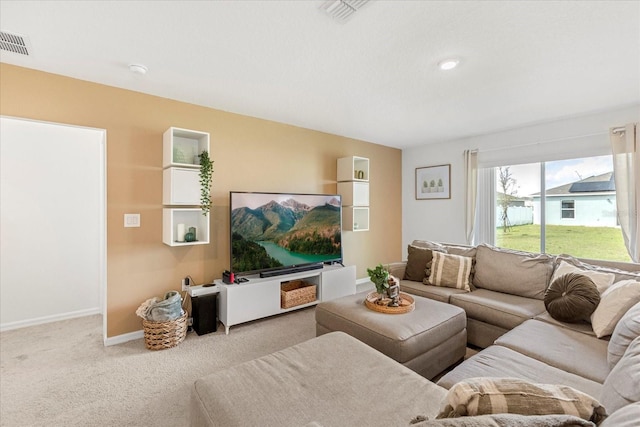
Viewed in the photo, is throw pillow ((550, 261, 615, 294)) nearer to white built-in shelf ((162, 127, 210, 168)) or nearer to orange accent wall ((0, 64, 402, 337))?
orange accent wall ((0, 64, 402, 337))

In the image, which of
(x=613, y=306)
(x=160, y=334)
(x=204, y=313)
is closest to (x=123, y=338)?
(x=160, y=334)

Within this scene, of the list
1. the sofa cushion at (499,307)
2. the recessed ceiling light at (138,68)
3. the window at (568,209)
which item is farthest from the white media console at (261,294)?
the window at (568,209)

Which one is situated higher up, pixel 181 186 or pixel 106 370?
pixel 181 186

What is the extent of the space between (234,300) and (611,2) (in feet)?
11.5

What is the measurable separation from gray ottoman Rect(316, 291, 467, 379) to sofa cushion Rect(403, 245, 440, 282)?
710 millimetres

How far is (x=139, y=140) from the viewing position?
9.15 feet

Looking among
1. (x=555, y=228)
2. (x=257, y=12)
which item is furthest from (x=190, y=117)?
(x=555, y=228)

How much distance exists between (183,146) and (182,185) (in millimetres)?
513

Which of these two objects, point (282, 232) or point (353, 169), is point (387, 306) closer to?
point (282, 232)

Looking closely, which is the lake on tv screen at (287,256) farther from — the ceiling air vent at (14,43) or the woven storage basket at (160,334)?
the ceiling air vent at (14,43)

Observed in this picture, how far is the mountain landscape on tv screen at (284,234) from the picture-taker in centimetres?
316

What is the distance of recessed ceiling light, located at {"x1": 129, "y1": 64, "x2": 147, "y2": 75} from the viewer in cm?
225

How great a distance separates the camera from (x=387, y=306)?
2307 mm

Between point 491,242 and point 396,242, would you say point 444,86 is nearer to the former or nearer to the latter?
point 491,242
